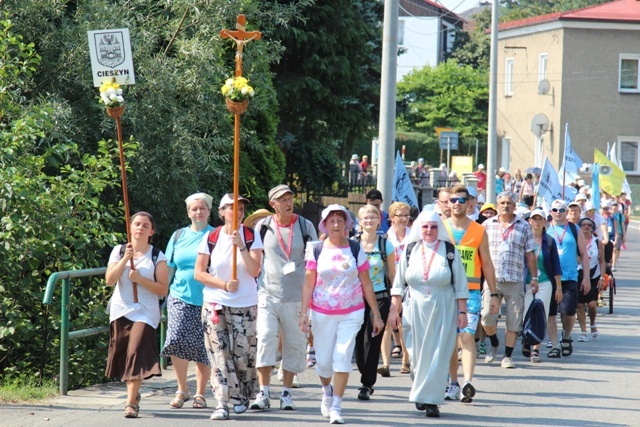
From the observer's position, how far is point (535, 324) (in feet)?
42.5

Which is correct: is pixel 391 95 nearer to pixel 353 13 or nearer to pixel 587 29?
pixel 353 13

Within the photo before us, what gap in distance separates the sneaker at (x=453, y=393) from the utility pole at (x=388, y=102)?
5.25 meters

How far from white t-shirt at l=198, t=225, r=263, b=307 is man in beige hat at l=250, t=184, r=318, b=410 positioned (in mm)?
361

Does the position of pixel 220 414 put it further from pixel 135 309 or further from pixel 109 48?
pixel 109 48

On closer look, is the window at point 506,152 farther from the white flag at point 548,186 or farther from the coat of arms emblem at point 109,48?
the coat of arms emblem at point 109,48

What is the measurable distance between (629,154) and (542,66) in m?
5.95

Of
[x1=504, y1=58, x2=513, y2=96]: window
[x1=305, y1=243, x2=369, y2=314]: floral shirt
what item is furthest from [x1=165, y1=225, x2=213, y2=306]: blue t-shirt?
[x1=504, y1=58, x2=513, y2=96]: window

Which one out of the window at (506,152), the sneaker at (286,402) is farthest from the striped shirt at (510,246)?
the window at (506,152)

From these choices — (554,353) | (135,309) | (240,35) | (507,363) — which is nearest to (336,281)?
(135,309)

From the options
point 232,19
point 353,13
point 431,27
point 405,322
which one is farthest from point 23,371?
point 431,27

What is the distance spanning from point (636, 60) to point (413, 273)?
45.9 metres

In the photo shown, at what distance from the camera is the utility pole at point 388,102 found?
50.4 feet

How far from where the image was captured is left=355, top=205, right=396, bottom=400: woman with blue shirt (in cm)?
1019

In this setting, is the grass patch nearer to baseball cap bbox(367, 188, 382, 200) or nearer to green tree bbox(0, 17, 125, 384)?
green tree bbox(0, 17, 125, 384)
